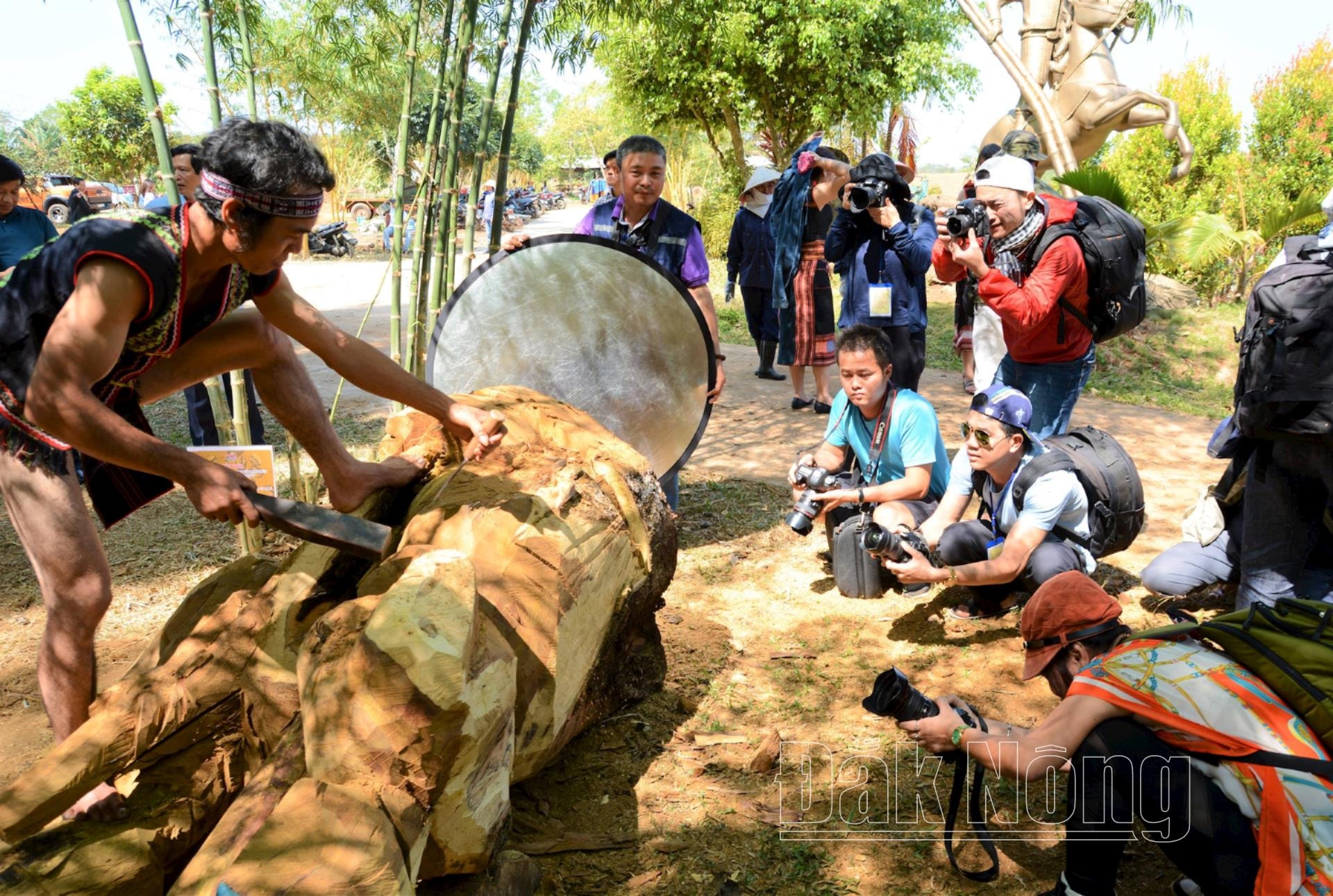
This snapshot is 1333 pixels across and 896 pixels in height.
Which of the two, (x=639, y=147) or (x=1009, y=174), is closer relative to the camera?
(x=1009, y=174)

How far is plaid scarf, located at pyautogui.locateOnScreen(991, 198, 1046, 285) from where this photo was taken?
11.1ft

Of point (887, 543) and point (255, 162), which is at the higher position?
point (255, 162)

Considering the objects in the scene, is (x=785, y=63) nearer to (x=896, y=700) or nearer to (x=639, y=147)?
(x=639, y=147)

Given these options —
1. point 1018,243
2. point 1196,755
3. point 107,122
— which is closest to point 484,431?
point 1196,755

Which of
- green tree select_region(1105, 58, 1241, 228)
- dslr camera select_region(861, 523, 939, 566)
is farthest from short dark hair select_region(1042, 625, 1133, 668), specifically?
green tree select_region(1105, 58, 1241, 228)

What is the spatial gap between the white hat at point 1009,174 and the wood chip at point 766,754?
2.16 m

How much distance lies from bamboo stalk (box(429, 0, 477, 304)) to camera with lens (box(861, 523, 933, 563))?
215 cm

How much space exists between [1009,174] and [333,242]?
694 inches

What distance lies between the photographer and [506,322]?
137 inches

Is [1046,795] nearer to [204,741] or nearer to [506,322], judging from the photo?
[204,741]

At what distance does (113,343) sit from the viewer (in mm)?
1962

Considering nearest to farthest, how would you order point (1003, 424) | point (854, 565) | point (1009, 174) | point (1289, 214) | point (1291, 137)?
point (1003, 424), point (1009, 174), point (854, 565), point (1289, 214), point (1291, 137)

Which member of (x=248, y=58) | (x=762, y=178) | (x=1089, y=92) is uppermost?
(x=1089, y=92)

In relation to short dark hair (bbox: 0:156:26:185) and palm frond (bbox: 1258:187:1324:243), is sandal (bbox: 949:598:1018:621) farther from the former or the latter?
palm frond (bbox: 1258:187:1324:243)
